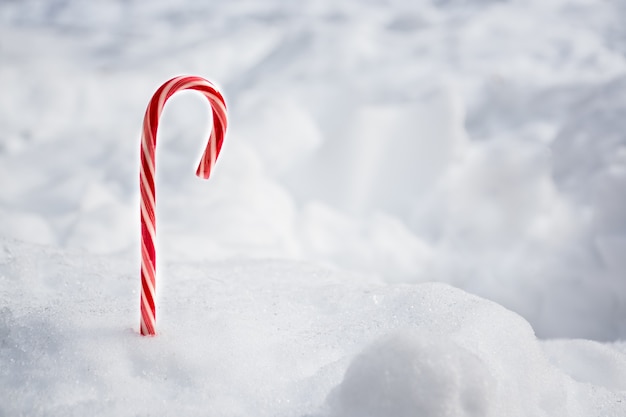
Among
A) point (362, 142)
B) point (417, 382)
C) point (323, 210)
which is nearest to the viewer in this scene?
point (417, 382)

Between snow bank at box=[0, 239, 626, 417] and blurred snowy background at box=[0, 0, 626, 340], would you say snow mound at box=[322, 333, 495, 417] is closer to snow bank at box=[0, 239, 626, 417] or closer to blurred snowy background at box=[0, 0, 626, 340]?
snow bank at box=[0, 239, 626, 417]

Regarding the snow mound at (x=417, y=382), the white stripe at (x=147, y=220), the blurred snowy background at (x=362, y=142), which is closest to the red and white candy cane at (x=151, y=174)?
the white stripe at (x=147, y=220)

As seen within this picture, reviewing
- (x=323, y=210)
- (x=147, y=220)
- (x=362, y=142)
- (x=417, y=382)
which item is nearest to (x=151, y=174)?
(x=147, y=220)

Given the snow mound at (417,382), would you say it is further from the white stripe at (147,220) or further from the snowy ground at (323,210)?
the white stripe at (147,220)

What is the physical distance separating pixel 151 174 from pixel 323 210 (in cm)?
121

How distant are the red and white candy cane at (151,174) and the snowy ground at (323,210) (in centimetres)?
6

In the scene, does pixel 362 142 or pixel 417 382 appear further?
pixel 362 142

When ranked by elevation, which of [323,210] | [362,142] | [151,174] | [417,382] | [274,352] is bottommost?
[323,210]

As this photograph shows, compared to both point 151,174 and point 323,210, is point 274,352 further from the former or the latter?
point 323,210

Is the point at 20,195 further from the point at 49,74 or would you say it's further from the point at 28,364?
the point at 28,364

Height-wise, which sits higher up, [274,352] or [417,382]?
[417,382]

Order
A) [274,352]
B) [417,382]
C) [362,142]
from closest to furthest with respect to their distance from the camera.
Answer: [417,382] → [274,352] → [362,142]

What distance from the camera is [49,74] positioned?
9.41 feet

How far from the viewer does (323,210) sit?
2145 millimetres
